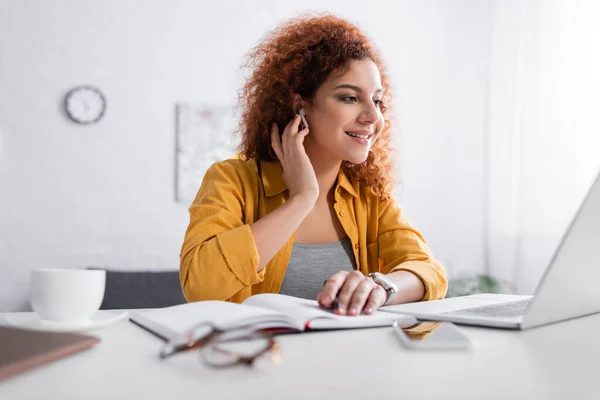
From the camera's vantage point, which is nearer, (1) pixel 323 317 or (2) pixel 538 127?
(1) pixel 323 317

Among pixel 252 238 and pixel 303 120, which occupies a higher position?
pixel 303 120

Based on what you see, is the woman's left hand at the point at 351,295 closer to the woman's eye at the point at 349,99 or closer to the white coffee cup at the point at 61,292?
the white coffee cup at the point at 61,292

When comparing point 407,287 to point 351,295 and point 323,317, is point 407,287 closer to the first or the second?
point 351,295

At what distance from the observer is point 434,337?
729 mm

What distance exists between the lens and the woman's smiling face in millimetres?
1649

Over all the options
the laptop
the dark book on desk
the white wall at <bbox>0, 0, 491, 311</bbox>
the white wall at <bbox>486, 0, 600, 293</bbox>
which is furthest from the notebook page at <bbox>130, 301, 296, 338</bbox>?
the white wall at <bbox>486, 0, 600, 293</bbox>

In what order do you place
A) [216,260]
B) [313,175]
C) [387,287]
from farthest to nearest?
[313,175] < [216,260] < [387,287]

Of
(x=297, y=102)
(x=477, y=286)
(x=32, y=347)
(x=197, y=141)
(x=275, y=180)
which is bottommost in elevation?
(x=477, y=286)

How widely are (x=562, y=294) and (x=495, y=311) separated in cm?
13

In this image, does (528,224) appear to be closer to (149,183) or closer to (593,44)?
(593,44)

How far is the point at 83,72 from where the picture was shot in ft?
11.1

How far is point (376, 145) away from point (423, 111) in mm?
2285

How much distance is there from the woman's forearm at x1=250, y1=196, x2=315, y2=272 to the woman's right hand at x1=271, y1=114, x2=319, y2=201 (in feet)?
0.19

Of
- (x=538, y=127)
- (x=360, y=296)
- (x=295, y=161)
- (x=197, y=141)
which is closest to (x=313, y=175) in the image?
(x=295, y=161)
